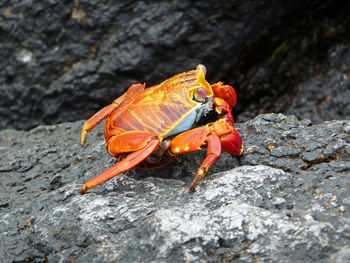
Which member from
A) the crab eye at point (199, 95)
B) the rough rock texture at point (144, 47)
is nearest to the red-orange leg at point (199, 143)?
the crab eye at point (199, 95)

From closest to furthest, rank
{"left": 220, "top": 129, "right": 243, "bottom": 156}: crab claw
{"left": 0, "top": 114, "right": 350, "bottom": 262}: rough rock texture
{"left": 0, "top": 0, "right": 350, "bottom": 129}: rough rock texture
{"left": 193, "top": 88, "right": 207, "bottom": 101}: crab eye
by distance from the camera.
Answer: {"left": 0, "top": 114, "right": 350, "bottom": 262}: rough rock texture, {"left": 220, "top": 129, "right": 243, "bottom": 156}: crab claw, {"left": 193, "top": 88, "right": 207, "bottom": 101}: crab eye, {"left": 0, "top": 0, "right": 350, "bottom": 129}: rough rock texture

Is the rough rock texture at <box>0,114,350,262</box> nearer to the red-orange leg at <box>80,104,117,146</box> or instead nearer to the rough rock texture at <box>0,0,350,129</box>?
the red-orange leg at <box>80,104,117,146</box>

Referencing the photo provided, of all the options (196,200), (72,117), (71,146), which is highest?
(196,200)

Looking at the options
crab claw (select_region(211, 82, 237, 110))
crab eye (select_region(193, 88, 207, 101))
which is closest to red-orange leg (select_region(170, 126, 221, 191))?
crab eye (select_region(193, 88, 207, 101))

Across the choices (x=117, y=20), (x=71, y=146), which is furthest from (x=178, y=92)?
(x=117, y=20)

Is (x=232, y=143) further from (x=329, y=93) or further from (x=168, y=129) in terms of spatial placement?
(x=329, y=93)

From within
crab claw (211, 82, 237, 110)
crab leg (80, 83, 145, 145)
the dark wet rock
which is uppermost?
crab claw (211, 82, 237, 110)

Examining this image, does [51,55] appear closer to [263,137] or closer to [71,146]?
[71,146]
